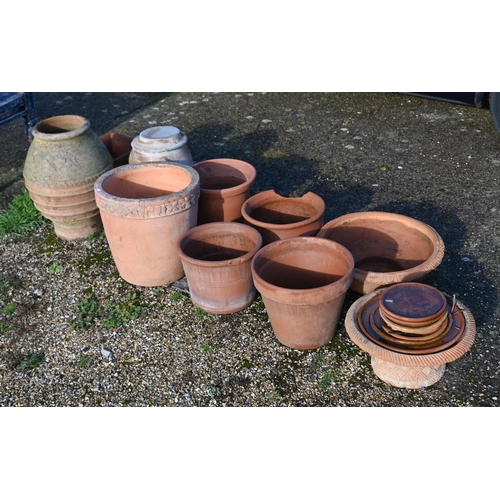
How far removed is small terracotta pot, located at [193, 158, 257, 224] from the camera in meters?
4.74

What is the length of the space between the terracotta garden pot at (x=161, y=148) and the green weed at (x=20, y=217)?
1.26m

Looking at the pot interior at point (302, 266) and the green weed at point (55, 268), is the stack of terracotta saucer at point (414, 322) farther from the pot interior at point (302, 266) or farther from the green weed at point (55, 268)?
the green weed at point (55, 268)

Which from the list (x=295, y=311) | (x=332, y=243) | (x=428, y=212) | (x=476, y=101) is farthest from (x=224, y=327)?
(x=476, y=101)

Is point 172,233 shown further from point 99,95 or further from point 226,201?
point 99,95

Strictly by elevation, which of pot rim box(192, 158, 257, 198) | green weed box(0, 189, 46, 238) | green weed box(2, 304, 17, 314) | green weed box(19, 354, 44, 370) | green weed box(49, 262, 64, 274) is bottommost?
green weed box(19, 354, 44, 370)

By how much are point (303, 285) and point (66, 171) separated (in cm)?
230

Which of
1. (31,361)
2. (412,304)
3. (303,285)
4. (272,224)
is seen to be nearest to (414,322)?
(412,304)

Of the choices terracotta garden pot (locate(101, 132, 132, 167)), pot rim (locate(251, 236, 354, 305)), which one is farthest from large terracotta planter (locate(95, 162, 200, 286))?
terracotta garden pot (locate(101, 132, 132, 167))

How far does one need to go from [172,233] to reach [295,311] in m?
1.24

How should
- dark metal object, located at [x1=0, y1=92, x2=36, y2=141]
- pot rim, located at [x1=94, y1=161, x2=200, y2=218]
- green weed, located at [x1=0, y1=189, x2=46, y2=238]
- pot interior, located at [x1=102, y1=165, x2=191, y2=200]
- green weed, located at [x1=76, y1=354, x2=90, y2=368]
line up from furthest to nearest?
dark metal object, located at [x1=0, y1=92, x2=36, y2=141] < green weed, located at [x1=0, y1=189, x2=46, y2=238] < pot interior, located at [x1=102, y1=165, x2=191, y2=200] < pot rim, located at [x1=94, y1=161, x2=200, y2=218] < green weed, located at [x1=76, y1=354, x2=90, y2=368]

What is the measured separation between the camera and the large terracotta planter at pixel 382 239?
4.47 m

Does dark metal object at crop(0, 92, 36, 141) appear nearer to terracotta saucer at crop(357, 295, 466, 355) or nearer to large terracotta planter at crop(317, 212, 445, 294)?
large terracotta planter at crop(317, 212, 445, 294)

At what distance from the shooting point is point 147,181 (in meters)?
Result: 4.80

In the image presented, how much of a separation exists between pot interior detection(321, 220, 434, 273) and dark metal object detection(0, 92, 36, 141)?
380 centimetres
